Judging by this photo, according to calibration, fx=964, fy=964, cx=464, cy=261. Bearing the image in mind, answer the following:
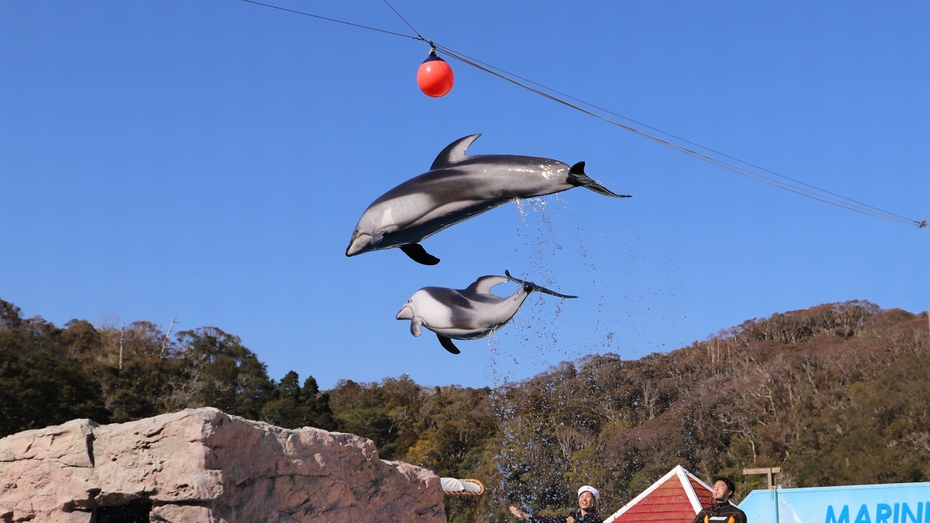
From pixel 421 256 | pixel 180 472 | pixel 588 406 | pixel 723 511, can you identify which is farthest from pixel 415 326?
pixel 588 406

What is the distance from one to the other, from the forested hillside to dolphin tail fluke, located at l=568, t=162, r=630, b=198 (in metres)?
18.3

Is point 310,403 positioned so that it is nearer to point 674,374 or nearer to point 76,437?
Answer: point 674,374

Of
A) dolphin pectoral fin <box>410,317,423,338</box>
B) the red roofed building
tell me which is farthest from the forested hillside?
dolphin pectoral fin <box>410,317,423,338</box>

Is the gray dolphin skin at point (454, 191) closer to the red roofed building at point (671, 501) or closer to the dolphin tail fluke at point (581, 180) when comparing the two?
the dolphin tail fluke at point (581, 180)

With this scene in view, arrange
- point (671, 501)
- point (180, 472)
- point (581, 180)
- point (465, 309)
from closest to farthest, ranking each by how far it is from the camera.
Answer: point (581, 180)
point (465, 309)
point (180, 472)
point (671, 501)

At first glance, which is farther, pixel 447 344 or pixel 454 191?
pixel 447 344

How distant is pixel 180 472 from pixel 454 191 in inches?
126

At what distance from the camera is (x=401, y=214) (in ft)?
18.6

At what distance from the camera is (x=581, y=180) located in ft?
16.9

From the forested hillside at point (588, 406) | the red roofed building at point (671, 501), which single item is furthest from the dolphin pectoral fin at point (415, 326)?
the forested hillside at point (588, 406)

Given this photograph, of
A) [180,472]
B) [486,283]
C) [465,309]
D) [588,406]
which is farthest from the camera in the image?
[588,406]

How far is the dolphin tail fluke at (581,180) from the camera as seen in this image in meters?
5.13

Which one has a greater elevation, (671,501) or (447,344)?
(447,344)

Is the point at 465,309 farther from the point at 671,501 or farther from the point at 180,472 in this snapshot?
the point at 671,501
